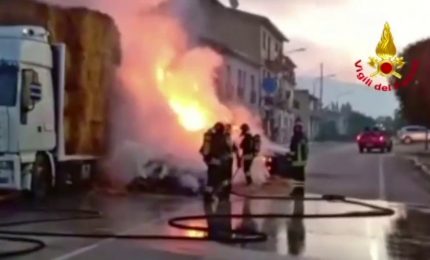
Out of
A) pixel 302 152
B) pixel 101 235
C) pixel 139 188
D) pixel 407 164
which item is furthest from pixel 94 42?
pixel 407 164

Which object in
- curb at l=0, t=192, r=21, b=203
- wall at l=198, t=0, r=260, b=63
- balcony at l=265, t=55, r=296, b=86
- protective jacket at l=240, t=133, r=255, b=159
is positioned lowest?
curb at l=0, t=192, r=21, b=203

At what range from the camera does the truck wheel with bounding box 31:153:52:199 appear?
750 inches

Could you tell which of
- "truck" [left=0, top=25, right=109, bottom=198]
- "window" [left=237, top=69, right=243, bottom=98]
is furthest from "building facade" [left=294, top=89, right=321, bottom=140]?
"truck" [left=0, top=25, right=109, bottom=198]

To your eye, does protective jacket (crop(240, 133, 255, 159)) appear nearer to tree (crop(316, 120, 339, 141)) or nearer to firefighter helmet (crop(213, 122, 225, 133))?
firefighter helmet (crop(213, 122, 225, 133))

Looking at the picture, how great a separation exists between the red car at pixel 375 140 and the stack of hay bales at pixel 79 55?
131ft

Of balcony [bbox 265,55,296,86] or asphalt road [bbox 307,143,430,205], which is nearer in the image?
asphalt road [bbox 307,143,430,205]

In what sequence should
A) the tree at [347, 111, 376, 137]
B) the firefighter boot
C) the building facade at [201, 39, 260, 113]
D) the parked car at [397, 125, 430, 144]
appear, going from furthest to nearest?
the tree at [347, 111, 376, 137]
the parked car at [397, 125, 430, 144]
the building facade at [201, 39, 260, 113]
the firefighter boot

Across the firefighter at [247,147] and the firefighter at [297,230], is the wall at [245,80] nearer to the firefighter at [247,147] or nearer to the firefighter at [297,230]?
the firefighter at [247,147]

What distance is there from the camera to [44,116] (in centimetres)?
1945

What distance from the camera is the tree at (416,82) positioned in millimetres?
59531

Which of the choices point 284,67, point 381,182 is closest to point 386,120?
point 284,67

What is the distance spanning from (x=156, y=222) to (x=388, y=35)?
14.4 m

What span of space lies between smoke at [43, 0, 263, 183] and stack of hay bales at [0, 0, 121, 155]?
1.26 m

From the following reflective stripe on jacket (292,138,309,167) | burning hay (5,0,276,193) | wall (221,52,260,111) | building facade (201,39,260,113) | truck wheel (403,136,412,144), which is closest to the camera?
burning hay (5,0,276,193)
